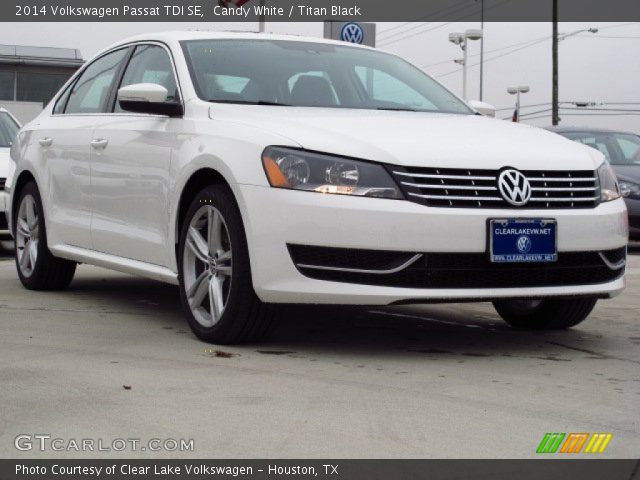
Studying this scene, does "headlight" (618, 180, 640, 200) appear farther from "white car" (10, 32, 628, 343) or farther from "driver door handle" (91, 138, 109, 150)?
"driver door handle" (91, 138, 109, 150)

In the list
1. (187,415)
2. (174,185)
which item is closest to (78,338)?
(174,185)

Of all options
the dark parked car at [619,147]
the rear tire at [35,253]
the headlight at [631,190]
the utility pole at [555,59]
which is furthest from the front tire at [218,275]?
the utility pole at [555,59]

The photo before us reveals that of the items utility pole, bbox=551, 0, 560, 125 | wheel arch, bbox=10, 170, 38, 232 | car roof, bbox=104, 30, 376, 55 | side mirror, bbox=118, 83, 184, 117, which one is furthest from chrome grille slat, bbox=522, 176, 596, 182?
utility pole, bbox=551, 0, 560, 125

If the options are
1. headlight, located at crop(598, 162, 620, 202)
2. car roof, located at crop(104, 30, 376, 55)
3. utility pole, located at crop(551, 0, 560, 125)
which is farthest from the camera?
utility pole, located at crop(551, 0, 560, 125)

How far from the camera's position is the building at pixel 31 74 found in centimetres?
4741

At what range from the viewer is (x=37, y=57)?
47406 millimetres

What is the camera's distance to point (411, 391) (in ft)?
16.9

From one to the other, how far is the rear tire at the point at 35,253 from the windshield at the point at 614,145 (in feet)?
26.6

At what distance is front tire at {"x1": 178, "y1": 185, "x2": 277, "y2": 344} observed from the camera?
19.7 feet

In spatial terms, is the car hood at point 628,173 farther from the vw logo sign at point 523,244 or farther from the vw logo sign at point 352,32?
the vw logo sign at point 523,244

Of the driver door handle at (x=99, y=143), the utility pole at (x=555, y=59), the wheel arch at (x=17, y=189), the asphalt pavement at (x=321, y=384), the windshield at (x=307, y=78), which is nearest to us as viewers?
the asphalt pavement at (x=321, y=384)

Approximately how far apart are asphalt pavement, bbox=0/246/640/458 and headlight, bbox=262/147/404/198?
768 millimetres
